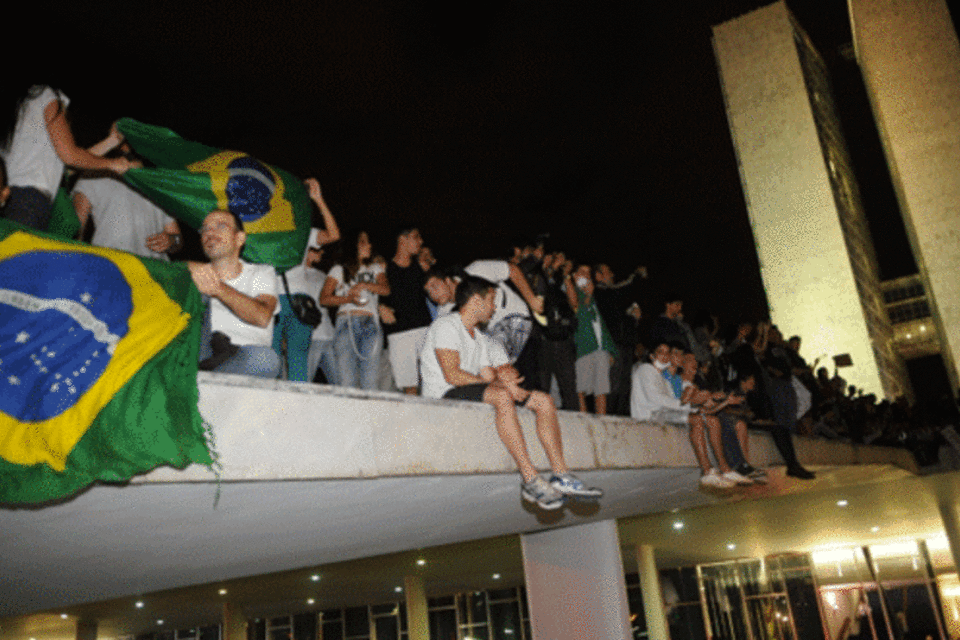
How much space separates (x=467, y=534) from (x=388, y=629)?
19.4 metres

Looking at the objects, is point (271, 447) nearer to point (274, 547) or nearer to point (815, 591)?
point (274, 547)

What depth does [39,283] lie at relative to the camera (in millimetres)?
3143

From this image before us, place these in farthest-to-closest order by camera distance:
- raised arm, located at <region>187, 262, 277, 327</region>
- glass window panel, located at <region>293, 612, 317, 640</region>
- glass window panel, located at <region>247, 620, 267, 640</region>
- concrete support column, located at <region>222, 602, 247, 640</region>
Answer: glass window panel, located at <region>247, 620, 267, 640</region>, glass window panel, located at <region>293, 612, 317, 640</region>, concrete support column, located at <region>222, 602, 247, 640</region>, raised arm, located at <region>187, 262, 277, 327</region>

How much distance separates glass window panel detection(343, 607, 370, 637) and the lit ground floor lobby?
3878 mm

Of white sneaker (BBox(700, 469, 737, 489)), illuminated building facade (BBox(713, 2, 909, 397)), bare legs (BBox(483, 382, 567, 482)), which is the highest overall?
illuminated building facade (BBox(713, 2, 909, 397))

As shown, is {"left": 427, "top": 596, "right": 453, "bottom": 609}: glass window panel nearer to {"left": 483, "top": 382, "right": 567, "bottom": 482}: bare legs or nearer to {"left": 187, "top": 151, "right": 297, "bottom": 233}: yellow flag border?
{"left": 483, "top": 382, "right": 567, "bottom": 482}: bare legs

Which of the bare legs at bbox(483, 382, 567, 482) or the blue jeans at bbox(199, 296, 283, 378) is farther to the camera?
the bare legs at bbox(483, 382, 567, 482)

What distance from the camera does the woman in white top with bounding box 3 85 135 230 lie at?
150 inches

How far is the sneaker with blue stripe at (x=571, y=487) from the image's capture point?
14.5ft

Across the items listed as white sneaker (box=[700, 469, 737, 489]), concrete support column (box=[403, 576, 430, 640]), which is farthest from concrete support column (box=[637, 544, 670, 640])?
white sneaker (box=[700, 469, 737, 489])

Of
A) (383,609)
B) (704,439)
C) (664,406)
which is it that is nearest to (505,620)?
(383,609)

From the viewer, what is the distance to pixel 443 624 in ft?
82.3

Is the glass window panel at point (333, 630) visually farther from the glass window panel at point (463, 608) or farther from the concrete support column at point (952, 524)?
the concrete support column at point (952, 524)

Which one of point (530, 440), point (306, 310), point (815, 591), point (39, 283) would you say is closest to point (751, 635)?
point (815, 591)
